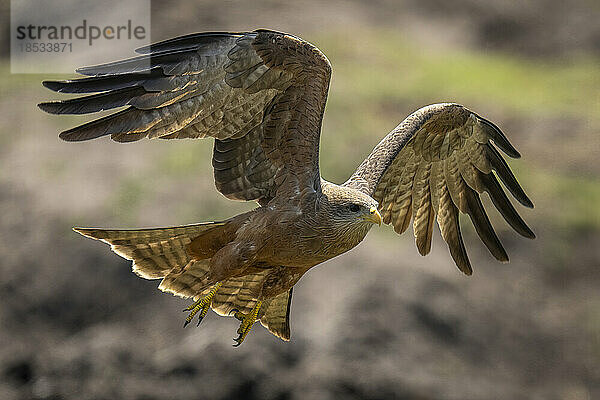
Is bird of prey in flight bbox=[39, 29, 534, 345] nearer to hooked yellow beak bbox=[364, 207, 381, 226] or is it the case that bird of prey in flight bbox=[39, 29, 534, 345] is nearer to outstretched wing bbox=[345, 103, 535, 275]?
hooked yellow beak bbox=[364, 207, 381, 226]

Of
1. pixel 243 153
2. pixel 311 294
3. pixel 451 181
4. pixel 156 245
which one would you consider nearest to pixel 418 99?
pixel 311 294

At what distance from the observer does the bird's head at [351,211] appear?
6.83 m

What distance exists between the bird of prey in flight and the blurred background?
529 centimetres

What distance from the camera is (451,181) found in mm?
9242

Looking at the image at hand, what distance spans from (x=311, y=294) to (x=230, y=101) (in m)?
7.11

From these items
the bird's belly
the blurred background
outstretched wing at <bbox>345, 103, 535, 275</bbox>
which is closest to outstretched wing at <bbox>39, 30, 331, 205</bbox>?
the bird's belly

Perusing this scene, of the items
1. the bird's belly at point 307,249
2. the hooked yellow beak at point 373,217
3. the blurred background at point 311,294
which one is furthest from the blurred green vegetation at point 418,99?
the hooked yellow beak at point 373,217

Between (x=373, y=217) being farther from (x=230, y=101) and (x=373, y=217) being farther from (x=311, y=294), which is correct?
(x=311, y=294)

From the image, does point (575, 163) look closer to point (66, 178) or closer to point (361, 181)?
point (66, 178)

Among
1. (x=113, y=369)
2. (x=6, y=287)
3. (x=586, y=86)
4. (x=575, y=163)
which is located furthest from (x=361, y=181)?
(x=586, y=86)

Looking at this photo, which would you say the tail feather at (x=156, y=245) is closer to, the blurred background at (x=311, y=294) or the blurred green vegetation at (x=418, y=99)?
the blurred background at (x=311, y=294)

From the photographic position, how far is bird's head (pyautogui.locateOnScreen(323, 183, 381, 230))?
6.83 m

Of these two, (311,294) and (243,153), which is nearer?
(243,153)

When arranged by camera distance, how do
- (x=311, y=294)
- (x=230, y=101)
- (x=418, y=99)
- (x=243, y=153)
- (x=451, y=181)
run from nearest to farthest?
(x=230, y=101), (x=243, y=153), (x=451, y=181), (x=311, y=294), (x=418, y=99)
